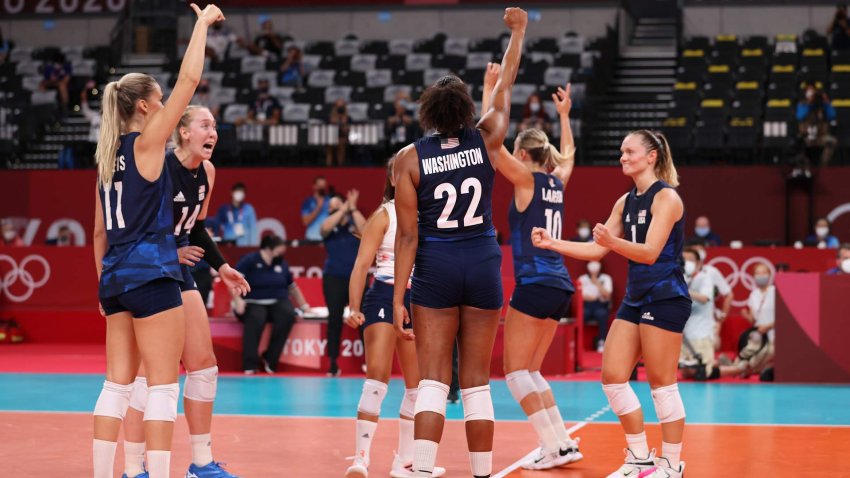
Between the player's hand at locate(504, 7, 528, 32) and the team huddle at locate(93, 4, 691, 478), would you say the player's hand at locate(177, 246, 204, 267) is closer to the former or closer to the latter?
Result: the team huddle at locate(93, 4, 691, 478)

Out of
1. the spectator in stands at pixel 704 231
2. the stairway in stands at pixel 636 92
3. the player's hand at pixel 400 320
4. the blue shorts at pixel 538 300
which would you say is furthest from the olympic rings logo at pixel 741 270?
the player's hand at pixel 400 320

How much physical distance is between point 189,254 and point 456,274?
1756mm

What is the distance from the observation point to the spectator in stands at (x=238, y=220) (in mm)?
19297

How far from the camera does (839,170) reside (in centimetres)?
1948

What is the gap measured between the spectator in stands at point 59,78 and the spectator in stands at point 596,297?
1323 cm

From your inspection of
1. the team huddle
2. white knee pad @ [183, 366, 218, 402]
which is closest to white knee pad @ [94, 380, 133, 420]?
the team huddle

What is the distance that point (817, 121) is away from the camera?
20078mm

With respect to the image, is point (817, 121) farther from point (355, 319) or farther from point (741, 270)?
point (355, 319)

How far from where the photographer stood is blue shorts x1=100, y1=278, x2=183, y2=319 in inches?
232

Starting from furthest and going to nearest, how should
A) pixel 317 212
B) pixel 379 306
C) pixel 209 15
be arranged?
pixel 317 212 < pixel 379 306 < pixel 209 15

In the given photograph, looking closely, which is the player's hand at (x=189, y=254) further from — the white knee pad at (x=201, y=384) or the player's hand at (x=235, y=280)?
the white knee pad at (x=201, y=384)

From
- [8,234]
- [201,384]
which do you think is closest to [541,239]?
[201,384]

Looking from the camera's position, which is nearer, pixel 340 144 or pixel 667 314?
pixel 667 314

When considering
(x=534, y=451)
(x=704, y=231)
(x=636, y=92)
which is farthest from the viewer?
(x=636, y=92)
